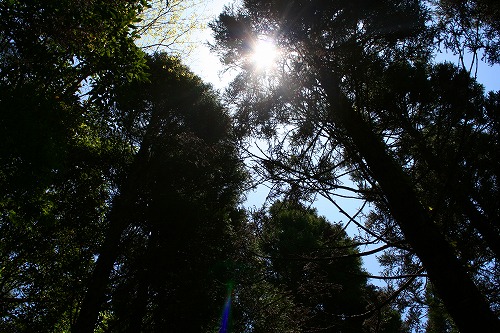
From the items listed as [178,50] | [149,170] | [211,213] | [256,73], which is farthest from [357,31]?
[149,170]

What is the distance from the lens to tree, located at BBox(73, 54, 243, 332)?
6.66 meters

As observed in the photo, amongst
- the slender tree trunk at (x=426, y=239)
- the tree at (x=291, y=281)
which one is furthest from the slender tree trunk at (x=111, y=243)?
the slender tree trunk at (x=426, y=239)

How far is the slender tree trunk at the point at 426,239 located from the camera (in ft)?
9.38

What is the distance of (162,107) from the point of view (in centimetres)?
964

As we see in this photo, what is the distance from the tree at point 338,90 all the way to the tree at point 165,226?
1.23 m

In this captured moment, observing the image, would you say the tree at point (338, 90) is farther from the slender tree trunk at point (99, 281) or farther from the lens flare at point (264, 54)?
the slender tree trunk at point (99, 281)

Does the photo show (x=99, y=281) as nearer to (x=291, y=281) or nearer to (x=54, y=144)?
(x=54, y=144)

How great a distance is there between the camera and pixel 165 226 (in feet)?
25.4

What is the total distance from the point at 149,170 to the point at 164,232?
69.2 inches

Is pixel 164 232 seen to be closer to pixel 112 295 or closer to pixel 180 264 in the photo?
pixel 180 264

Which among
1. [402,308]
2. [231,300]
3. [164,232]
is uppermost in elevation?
[164,232]

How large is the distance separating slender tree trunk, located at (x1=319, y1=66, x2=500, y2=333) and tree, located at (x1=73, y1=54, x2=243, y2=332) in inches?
82.8

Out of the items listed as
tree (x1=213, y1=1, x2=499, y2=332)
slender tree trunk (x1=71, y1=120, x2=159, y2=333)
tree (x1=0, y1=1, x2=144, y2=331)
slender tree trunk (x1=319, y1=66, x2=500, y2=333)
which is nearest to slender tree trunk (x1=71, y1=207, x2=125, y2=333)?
slender tree trunk (x1=71, y1=120, x2=159, y2=333)

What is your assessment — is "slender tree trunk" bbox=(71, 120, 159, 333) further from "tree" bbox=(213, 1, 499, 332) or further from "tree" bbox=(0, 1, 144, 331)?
"tree" bbox=(213, 1, 499, 332)
